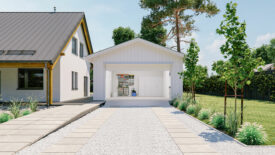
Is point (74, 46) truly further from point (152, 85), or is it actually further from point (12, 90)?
point (152, 85)

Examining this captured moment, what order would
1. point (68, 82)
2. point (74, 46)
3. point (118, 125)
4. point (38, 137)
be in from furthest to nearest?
point (74, 46) → point (68, 82) → point (118, 125) → point (38, 137)

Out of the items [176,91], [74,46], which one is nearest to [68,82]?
[74,46]

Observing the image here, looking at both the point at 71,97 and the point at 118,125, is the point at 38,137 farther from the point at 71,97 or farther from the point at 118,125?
the point at 71,97

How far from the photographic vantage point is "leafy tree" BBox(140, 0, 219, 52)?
66.4 ft

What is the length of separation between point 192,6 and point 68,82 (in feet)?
47.9

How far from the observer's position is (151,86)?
Answer: 856 inches

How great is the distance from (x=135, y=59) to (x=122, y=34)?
1865 centimetres

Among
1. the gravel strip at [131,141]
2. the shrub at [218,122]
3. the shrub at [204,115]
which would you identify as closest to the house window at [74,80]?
the gravel strip at [131,141]

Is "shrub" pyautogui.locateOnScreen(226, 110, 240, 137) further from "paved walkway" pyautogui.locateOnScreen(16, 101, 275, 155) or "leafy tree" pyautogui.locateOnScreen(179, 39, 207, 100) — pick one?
"leafy tree" pyautogui.locateOnScreen(179, 39, 207, 100)

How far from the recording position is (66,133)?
18.7ft

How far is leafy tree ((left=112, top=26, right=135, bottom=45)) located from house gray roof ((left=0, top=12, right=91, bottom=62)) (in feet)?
51.7

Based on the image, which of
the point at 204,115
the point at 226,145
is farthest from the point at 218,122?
the point at 226,145

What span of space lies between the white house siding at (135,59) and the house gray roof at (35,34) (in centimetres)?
286

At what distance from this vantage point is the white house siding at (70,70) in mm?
12722
